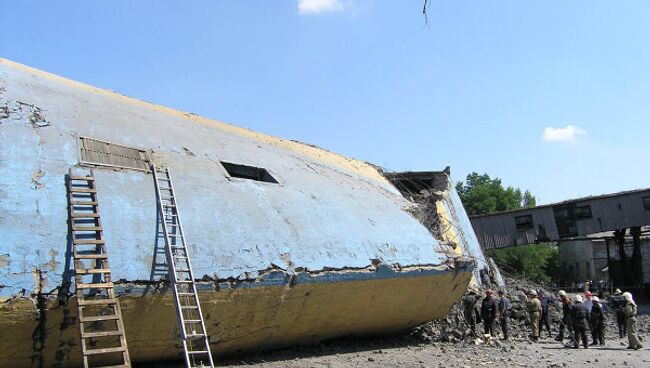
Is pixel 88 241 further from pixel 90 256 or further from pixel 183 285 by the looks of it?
pixel 183 285

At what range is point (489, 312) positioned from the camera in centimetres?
1192

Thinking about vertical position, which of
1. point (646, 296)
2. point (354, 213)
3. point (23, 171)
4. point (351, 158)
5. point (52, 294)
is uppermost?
point (351, 158)

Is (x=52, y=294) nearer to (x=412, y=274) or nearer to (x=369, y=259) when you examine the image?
(x=369, y=259)

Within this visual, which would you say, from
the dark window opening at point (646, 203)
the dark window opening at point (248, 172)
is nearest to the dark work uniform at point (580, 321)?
the dark window opening at point (248, 172)

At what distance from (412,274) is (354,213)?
1.50 metres

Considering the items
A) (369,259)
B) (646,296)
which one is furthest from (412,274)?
(646,296)

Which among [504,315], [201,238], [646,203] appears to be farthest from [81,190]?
[646,203]

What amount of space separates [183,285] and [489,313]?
7.37m

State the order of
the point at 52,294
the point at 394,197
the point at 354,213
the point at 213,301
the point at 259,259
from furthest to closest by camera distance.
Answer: the point at 394,197, the point at 354,213, the point at 259,259, the point at 213,301, the point at 52,294

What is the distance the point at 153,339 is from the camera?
6750 millimetres

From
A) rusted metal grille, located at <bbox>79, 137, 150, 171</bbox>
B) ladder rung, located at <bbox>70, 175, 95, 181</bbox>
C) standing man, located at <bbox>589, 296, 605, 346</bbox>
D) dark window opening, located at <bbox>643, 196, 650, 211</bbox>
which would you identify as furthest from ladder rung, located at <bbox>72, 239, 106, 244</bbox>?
dark window opening, located at <bbox>643, 196, 650, 211</bbox>

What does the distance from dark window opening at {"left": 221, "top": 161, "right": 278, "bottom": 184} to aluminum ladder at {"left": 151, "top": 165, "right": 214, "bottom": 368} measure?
1956 mm

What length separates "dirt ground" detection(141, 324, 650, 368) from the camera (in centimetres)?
827

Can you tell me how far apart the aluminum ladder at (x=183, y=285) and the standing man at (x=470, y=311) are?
662 cm
